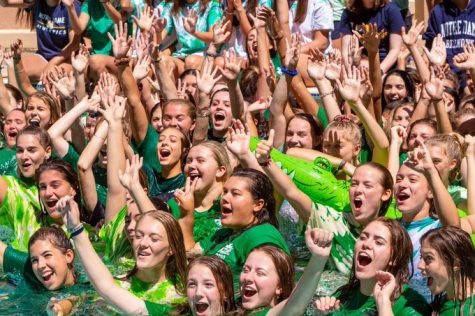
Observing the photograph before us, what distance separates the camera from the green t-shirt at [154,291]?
249 inches

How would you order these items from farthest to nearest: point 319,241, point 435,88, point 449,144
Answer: point 435,88, point 449,144, point 319,241

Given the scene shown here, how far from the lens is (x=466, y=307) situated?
5.41 metres

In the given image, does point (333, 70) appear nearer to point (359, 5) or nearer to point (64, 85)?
point (359, 5)

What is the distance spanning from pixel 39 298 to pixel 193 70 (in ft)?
11.6

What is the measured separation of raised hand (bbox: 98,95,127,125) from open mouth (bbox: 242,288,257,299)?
6.82 ft

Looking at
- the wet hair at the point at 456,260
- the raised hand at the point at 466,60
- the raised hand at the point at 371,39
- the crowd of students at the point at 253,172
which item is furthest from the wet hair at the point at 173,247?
the raised hand at the point at 466,60

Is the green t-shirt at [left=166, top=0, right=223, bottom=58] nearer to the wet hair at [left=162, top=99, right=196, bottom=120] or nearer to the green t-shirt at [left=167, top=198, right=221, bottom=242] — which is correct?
the wet hair at [left=162, top=99, right=196, bottom=120]

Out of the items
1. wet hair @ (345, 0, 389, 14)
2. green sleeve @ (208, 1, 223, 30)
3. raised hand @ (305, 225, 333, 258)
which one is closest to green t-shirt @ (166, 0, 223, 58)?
green sleeve @ (208, 1, 223, 30)

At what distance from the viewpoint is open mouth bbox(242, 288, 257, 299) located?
225 inches

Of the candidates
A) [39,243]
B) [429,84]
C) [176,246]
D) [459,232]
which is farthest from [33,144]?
[459,232]

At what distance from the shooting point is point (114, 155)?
7.38 metres

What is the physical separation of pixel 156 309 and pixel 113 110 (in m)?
1.84

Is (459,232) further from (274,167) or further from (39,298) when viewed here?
(39,298)

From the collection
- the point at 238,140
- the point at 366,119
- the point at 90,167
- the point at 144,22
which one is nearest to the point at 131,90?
the point at 144,22
